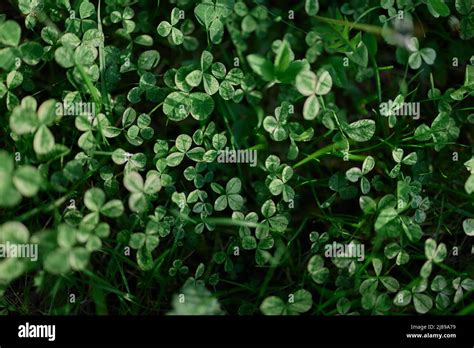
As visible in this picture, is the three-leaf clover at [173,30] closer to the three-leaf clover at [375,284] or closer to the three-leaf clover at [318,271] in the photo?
the three-leaf clover at [318,271]

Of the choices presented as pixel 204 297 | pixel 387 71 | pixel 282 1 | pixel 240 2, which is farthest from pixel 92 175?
pixel 387 71

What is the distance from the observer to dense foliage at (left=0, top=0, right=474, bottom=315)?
1.78m

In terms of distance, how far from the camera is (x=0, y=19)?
1876 mm

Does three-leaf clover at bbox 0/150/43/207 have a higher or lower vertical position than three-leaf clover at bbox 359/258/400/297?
higher

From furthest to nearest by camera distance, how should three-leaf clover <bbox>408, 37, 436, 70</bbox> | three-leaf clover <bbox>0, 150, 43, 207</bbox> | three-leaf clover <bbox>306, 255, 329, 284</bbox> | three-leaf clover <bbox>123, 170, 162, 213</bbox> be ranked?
three-leaf clover <bbox>408, 37, 436, 70</bbox>
three-leaf clover <bbox>306, 255, 329, 284</bbox>
three-leaf clover <bbox>123, 170, 162, 213</bbox>
three-leaf clover <bbox>0, 150, 43, 207</bbox>

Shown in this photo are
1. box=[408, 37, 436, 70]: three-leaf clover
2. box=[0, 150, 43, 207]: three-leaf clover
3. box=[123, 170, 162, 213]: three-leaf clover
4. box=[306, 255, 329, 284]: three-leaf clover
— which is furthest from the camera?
box=[408, 37, 436, 70]: three-leaf clover

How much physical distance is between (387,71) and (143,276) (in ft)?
3.79

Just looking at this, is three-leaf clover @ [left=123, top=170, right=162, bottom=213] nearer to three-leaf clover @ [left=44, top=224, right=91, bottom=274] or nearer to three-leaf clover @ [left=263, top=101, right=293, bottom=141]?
three-leaf clover @ [left=44, top=224, right=91, bottom=274]

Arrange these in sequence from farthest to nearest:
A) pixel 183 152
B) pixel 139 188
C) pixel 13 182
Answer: pixel 183 152 → pixel 139 188 → pixel 13 182

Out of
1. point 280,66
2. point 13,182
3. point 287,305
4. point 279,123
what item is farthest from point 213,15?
point 287,305

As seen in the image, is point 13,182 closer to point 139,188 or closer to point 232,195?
point 139,188

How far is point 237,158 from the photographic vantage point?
1.91 metres

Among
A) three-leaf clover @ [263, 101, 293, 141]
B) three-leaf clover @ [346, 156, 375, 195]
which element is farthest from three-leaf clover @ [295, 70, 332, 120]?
three-leaf clover @ [346, 156, 375, 195]

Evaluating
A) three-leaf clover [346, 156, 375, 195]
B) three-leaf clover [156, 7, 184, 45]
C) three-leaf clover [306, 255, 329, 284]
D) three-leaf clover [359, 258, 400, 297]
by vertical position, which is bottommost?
three-leaf clover [359, 258, 400, 297]
